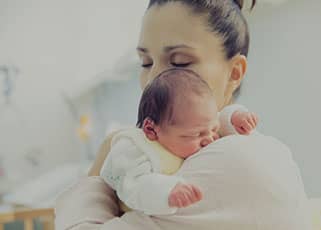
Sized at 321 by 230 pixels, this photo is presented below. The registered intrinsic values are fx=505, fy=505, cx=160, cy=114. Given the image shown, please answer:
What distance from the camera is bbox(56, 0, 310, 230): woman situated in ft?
2.02

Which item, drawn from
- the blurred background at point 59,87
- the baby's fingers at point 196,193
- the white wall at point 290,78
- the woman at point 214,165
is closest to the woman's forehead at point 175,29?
the woman at point 214,165

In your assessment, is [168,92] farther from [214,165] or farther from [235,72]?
[235,72]

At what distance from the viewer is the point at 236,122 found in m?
0.73

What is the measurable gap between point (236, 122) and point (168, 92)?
0.13m

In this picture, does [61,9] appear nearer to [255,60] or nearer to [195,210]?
[255,60]

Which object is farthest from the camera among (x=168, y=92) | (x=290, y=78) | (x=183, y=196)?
(x=290, y=78)

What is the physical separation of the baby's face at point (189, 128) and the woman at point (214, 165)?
0.02 m

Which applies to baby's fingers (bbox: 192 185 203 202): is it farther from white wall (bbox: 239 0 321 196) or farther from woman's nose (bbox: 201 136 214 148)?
white wall (bbox: 239 0 321 196)

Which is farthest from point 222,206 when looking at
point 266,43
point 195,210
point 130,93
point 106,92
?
point 106,92

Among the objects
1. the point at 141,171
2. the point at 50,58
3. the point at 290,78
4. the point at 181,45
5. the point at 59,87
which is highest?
the point at 181,45

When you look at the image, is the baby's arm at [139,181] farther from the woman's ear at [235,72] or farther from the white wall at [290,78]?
the white wall at [290,78]

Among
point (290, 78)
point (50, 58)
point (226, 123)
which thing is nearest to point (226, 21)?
point (226, 123)

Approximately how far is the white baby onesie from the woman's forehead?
16 cm

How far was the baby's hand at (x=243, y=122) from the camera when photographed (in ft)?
2.38
